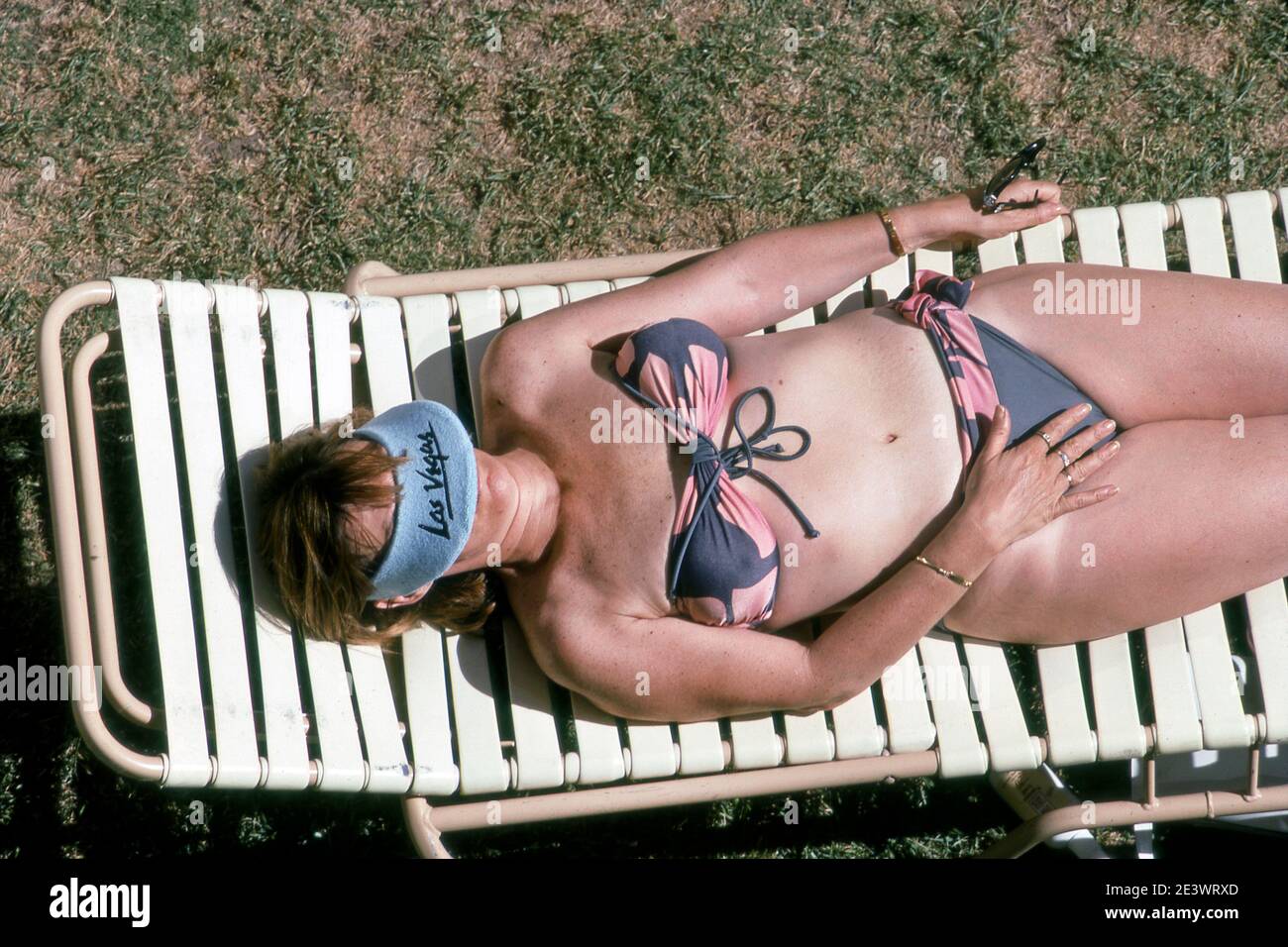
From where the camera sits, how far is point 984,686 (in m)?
2.42

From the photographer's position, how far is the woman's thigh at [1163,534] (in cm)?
210

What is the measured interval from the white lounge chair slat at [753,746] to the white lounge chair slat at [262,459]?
87 cm

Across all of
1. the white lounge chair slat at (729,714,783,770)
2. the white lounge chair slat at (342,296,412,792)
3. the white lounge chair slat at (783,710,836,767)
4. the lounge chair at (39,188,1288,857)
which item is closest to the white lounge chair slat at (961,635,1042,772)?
the lounge chair at (39,188,1288,857)

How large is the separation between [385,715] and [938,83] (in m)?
2.16

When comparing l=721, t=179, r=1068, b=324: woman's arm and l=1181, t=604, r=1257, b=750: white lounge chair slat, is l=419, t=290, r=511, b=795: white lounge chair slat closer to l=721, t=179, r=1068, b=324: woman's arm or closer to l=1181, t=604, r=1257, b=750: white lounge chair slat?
l=721, t=179, r=1068, b=324: woman's arm

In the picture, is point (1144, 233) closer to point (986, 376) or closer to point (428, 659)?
point (986, 376)

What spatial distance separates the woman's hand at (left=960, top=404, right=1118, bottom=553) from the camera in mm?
2064

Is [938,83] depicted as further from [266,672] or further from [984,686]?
[266,672]

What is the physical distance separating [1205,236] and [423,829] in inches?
85.1

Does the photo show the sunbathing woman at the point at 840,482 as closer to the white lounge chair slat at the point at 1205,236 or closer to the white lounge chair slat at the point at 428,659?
the white lounge chair slat at the point at 428,659

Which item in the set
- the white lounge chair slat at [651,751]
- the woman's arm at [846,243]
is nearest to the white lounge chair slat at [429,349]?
the woman's arm at [846,243]

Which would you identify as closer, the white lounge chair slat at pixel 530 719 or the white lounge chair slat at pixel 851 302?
the white lounge chair slat at pixel 530 719
